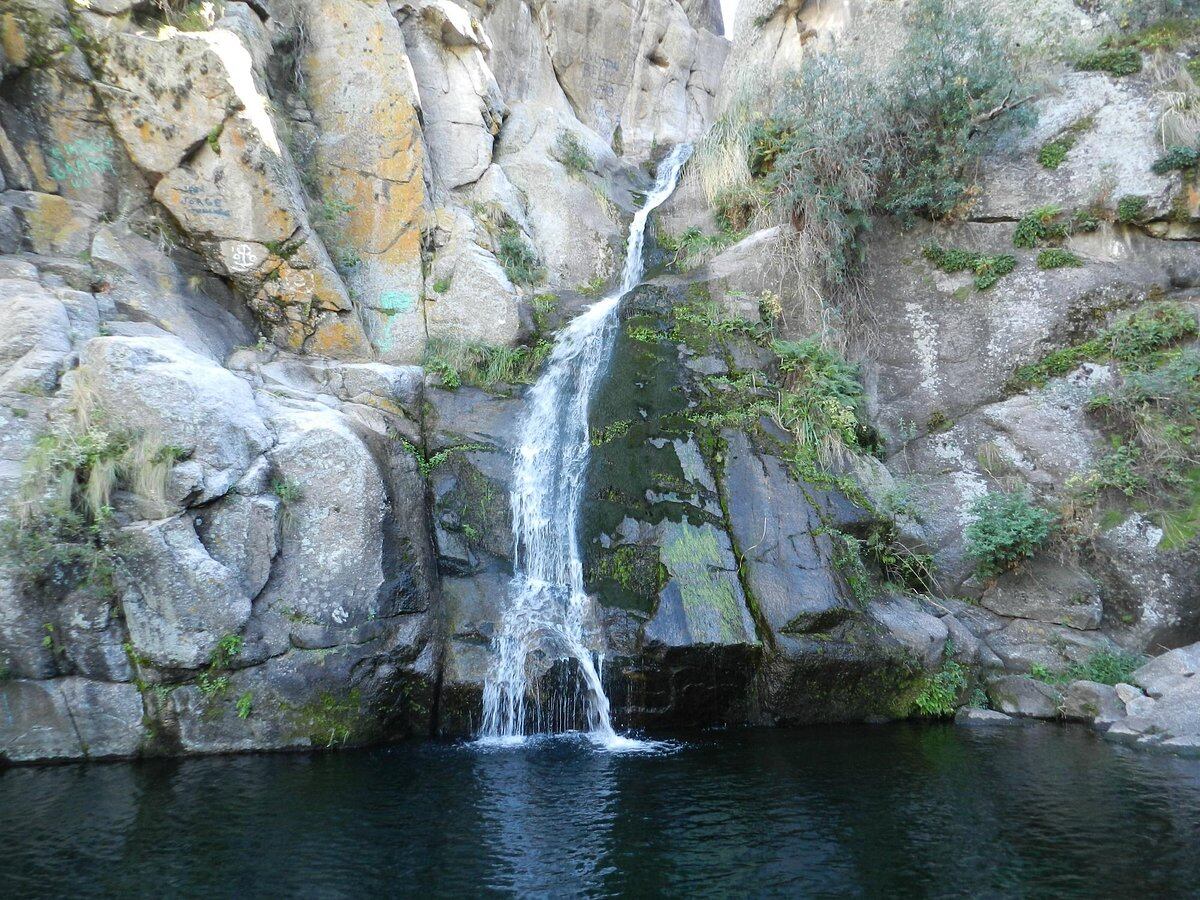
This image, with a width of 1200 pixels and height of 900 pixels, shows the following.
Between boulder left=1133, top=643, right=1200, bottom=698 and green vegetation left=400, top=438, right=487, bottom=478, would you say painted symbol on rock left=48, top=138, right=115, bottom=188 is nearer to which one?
green vegetation left=400, top=438, right=487, bottom=478

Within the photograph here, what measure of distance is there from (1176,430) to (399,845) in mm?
10402

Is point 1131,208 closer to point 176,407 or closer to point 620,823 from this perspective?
point 620,823

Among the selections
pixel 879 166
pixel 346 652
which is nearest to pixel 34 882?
pixel 346 652

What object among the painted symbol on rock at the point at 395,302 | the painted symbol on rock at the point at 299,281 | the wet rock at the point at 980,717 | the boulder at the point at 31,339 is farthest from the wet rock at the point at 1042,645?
the boulder at the point at 31,339

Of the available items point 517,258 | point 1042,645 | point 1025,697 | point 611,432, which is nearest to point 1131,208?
point 1042,645

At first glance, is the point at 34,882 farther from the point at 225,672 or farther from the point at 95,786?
the point at 225,672

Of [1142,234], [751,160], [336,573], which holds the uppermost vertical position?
[751,160]

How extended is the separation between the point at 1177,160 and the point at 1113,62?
2.75 meters

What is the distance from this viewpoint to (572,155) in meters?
15.4

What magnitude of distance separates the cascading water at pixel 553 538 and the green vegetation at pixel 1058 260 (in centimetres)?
699

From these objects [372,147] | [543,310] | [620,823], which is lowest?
[620,823]

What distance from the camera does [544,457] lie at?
32.2 ft

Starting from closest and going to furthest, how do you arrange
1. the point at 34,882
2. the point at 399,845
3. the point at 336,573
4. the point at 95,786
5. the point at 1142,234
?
the point at 34,882 → the point at 399,845 → the point at 95,786 → the point at 336,573 → the point at 1142,234

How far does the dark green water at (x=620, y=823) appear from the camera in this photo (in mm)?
4480
